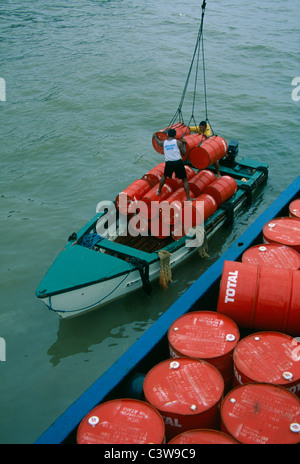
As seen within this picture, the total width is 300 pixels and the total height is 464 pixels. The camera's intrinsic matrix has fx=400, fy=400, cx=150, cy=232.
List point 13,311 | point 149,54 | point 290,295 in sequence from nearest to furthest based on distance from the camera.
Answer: point 290,295
point 13,311
point 149,54

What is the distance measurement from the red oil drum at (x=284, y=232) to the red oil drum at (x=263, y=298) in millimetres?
1215

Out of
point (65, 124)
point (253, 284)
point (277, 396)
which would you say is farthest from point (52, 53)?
point (277, 396)

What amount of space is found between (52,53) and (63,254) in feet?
58.2

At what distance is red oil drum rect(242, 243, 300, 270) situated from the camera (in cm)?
584

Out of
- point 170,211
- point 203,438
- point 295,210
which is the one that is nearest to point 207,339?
point 203,438

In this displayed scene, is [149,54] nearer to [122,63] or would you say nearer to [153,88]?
[122,63]

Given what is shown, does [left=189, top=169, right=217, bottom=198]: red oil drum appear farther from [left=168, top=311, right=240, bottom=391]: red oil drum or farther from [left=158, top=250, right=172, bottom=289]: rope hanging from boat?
[left=168, top=311, right=240, bottom=391]: red oil drum

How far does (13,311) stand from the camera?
25.7 ft

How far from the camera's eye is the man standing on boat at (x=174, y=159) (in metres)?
8.88

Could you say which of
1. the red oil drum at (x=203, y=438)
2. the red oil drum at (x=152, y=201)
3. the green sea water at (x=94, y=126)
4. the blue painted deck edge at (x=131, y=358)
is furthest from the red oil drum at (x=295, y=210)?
the red oil drum at (x=203, y=438)

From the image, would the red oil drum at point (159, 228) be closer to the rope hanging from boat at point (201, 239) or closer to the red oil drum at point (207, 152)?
the rope hanging from boat at point (201, 239)

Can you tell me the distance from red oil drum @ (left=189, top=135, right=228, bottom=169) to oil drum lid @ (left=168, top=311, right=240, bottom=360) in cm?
514
